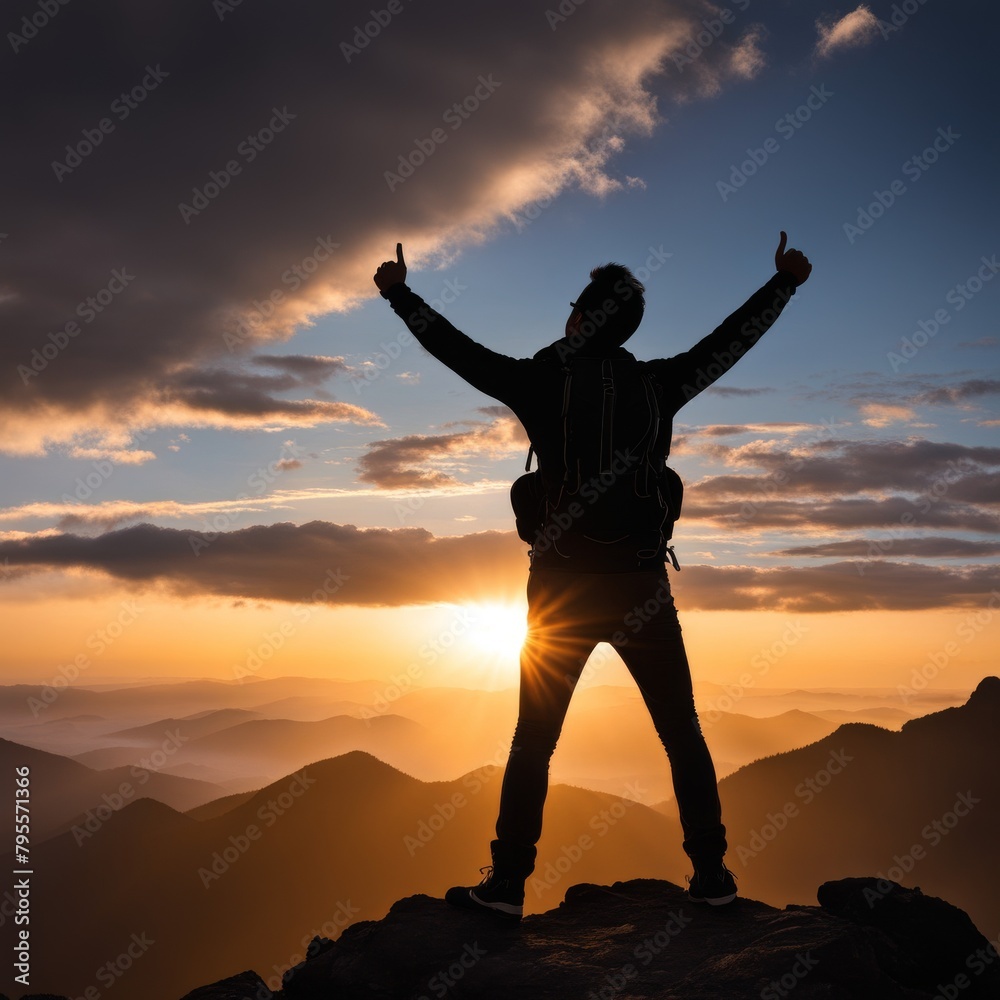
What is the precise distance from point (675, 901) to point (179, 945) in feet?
433

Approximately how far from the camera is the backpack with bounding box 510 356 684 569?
532 cm

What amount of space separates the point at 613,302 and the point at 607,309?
6 centimetres

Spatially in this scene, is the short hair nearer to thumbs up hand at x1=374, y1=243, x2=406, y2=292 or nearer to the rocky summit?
thumbs up hand at x1=374, y1=243, x2=406, y2=292

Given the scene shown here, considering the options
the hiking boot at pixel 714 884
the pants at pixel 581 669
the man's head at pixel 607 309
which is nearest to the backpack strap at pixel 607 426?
the man's head at pixel 607 309

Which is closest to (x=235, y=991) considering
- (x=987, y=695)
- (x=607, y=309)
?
(x=607, y=309)

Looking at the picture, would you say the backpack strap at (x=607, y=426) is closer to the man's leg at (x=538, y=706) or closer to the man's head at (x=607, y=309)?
the man's head at (x=607, y=309)

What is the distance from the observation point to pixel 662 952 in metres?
5.22

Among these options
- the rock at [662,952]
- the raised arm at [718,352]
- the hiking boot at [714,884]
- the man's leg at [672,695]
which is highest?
the raised arm at [718,352]

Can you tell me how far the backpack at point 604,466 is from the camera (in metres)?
5.32

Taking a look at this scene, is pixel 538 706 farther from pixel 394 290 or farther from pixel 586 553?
pixel 394 290

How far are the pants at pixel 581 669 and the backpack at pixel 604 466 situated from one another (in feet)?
0.94

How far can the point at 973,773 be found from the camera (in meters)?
119

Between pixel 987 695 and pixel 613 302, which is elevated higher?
pixel 613 302

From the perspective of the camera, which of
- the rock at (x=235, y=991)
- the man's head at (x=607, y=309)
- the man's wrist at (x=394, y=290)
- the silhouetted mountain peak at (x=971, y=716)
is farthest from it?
the silhouetted mountain peak at (x=971, y=716)
